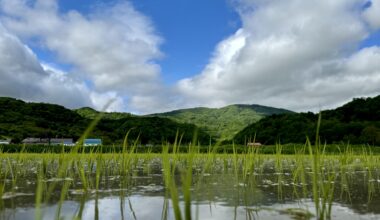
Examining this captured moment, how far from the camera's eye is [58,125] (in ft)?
263

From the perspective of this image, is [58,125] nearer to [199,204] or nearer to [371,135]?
[371,135]

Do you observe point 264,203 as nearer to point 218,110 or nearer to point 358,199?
point 358,199

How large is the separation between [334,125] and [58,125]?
60.0 m

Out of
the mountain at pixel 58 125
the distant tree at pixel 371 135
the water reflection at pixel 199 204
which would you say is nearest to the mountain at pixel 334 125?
the distant tree at pixel 371 135

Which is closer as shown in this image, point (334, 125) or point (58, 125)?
point (334, 125)

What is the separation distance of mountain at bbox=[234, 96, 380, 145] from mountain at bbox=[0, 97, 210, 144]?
16983 mm

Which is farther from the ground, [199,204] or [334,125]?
[334,125]

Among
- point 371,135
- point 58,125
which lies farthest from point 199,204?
point 58,125

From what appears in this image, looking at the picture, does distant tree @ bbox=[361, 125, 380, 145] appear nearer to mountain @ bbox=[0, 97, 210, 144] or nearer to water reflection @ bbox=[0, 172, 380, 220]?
mountain @ bbox=[0, 97, 210, 144]

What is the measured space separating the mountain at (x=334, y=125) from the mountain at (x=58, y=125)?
16983 millimetres

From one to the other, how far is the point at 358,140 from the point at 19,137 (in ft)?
181

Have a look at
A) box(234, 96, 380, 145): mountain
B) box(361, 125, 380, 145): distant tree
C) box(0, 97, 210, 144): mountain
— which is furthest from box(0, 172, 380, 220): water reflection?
box(0, 97, 210, 144): mountain

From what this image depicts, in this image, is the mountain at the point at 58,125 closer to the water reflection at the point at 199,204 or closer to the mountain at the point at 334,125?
the mountain at the point at 334,125

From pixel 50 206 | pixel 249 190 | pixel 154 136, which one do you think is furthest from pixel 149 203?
pixel 154 136
